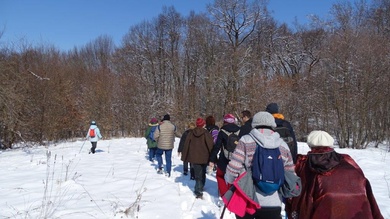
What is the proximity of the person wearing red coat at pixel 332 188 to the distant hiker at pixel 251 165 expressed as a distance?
0.96 feet

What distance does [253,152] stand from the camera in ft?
11.6

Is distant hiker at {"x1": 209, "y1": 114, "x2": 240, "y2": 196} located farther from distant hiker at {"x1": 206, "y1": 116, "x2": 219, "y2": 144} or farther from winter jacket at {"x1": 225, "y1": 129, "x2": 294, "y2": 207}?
winter jacket at {"x1": 225, "y1": 129, "x2": 294, "y2": 207}

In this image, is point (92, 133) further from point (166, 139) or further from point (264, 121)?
point (264, 121)

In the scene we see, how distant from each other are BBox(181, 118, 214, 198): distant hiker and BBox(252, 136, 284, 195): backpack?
12.3ft

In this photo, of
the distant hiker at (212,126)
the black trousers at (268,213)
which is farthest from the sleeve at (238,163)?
the distant hiker at (212,126)

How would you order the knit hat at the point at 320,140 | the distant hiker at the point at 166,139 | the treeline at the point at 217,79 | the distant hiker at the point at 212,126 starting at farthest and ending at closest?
the treeline at the point at 217,79
the distant hiker at the point at 166,139
the distant hiker at the point at 212,126
the knit hat at the point at 320,140

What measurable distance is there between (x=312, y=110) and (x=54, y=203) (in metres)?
21.6

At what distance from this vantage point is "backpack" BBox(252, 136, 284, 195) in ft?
11.1

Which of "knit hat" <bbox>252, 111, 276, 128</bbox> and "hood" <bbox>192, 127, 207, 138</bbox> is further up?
"knit hat" <bbox>252, 111, 276, 128</bbox>

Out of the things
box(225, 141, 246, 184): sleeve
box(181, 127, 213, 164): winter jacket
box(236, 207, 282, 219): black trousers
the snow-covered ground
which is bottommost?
the snow-covered ground

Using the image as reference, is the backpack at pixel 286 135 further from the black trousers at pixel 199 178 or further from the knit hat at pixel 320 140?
the black trousers at pixel 199 178

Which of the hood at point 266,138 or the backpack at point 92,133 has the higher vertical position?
the hood at point 266,138

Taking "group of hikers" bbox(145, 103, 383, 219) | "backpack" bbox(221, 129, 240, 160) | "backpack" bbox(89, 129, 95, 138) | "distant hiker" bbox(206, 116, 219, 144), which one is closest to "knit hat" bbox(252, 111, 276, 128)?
"group of hikers" bbox(145, 103, 383, 219)

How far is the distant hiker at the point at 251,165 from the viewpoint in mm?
3477
